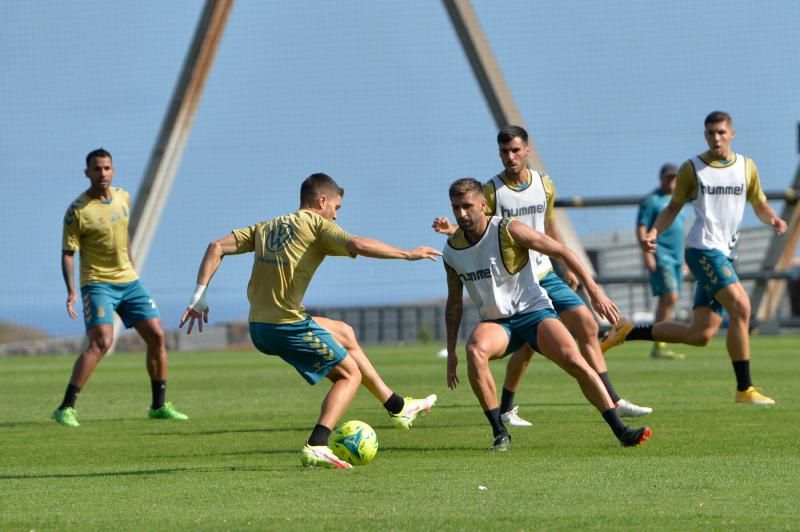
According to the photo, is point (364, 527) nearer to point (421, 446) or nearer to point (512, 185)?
point (421, 446)

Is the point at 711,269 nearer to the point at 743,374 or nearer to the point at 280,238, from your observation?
the point at 743,374

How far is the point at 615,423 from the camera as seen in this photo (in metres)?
8.43

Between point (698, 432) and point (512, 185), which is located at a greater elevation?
point (512, 185)

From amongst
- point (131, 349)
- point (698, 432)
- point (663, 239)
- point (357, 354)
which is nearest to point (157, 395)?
point (357, 354)

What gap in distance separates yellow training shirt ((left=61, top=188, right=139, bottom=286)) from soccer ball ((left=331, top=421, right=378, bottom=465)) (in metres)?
4.80

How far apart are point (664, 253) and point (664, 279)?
0.38 meters

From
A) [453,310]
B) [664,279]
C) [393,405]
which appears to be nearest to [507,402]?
[393,405]

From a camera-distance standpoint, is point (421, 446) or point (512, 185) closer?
point (421, 446)

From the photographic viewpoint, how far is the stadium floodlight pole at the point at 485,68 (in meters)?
24.7

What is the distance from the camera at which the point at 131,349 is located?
2981 cm

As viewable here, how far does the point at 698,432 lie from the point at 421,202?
726 inches

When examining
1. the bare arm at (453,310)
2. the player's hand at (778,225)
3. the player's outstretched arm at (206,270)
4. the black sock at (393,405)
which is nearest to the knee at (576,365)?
the bare arm at (453,310)

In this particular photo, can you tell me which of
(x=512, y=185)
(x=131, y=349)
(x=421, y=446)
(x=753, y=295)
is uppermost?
(x=512, y=185)

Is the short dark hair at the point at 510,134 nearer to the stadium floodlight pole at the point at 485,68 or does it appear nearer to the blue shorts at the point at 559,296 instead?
the blue shorts at the point at 559,296
